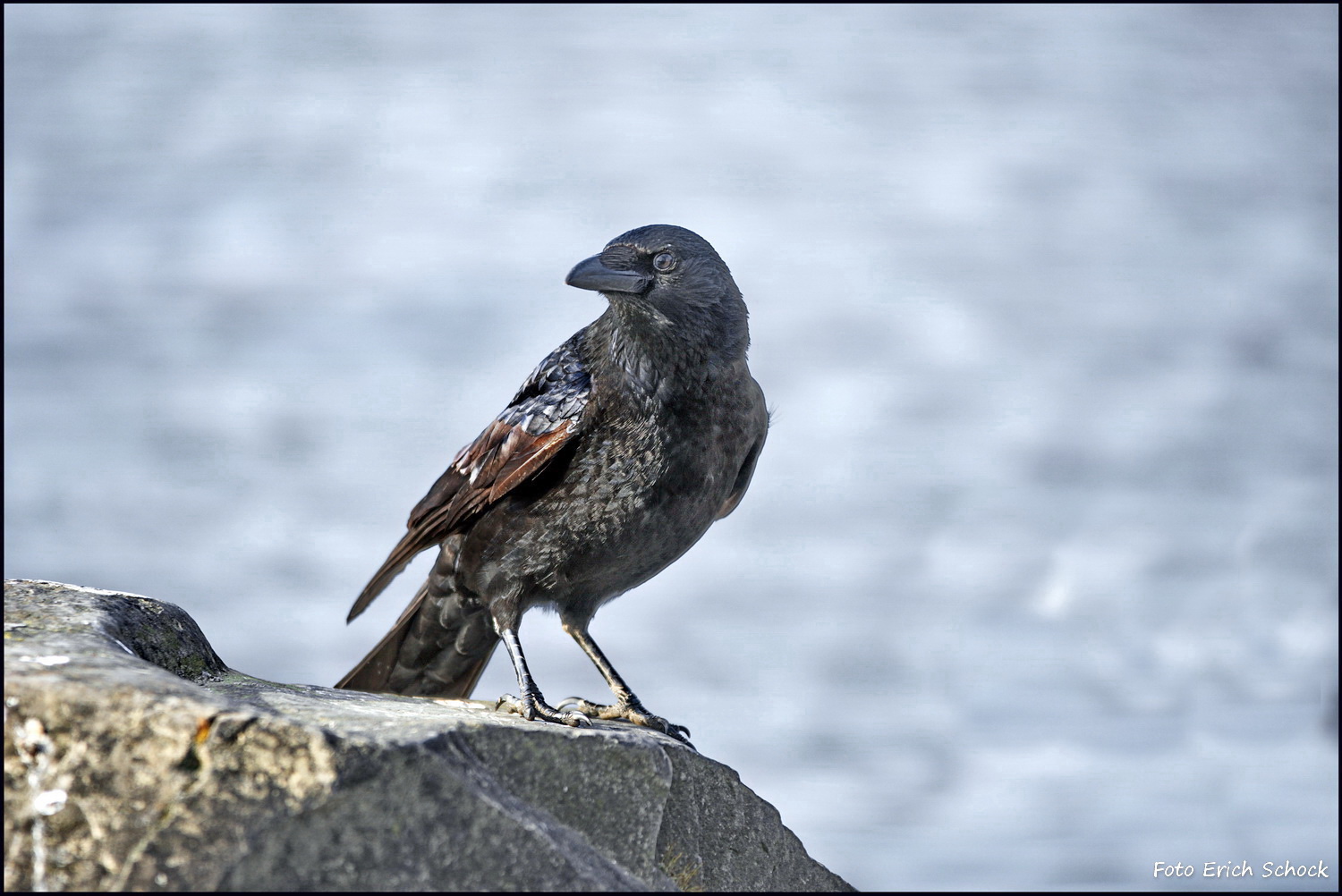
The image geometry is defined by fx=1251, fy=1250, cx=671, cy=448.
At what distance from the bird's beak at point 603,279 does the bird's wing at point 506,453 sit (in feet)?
1.48

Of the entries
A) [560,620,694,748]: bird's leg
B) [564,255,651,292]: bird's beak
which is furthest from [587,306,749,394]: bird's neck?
[560,620,694,748]: bird's leg

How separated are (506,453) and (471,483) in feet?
0.79

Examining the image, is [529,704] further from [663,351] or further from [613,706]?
[663,351]

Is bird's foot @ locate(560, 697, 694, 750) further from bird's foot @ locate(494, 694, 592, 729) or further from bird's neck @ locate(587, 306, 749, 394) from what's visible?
bird's neck @ locate(587, 306, 749, 394)

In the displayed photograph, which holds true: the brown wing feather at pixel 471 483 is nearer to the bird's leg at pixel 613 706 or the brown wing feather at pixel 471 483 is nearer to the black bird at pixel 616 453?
the black bird at pixel 616 453

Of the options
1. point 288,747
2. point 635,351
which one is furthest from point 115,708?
point 635,351

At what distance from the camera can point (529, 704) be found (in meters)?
4.49

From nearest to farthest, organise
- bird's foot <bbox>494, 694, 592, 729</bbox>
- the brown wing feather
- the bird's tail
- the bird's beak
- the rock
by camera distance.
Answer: the rock, bird's foot <bbox>494, 694, 592, 729</bbox>, the bird's beak, the brown wing feather, the bird's tail

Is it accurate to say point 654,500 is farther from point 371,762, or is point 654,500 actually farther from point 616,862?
point 371,762

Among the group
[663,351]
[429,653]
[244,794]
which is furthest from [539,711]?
[244,794]

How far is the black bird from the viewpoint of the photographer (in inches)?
182

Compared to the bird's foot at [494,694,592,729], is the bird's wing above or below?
above

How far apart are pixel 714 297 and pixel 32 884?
2.92 meters

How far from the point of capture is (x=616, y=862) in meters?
3.63
